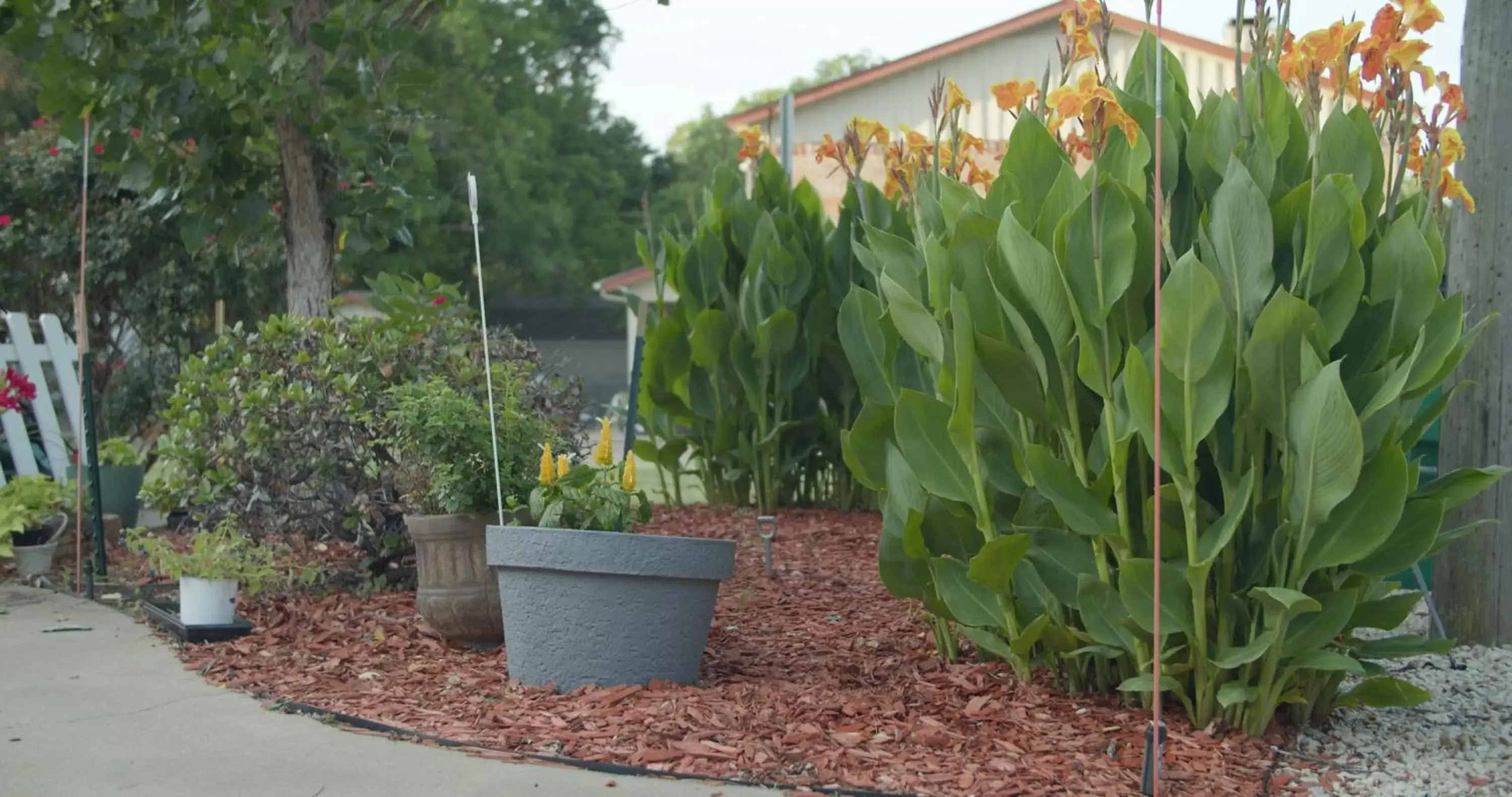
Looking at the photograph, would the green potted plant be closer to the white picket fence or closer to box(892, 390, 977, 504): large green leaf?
the white picket fence

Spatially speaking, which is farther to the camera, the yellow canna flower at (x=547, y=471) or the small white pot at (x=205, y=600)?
the small white pot at (x=205, y=600)

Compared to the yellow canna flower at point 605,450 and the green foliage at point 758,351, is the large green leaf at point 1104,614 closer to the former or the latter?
the yellow canna flower at point 605,450

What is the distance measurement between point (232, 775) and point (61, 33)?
471cm

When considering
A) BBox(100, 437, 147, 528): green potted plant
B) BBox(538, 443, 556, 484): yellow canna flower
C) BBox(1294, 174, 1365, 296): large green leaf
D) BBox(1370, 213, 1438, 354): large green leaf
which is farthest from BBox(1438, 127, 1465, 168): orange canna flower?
BBox(100, 437, 147, 528): green potted plant

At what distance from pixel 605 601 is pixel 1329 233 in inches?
94.8

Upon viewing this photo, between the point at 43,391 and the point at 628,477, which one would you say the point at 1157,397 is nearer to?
the point at 628,477

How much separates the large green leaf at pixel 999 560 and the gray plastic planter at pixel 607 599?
0.86 metres

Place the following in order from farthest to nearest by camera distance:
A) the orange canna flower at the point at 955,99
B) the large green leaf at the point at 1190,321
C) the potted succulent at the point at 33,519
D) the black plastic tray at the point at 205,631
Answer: the potted succulent at the point at 33,519 → the black plastic tray at the point at 205,631 → the orange canna flower at the point at 955,99 → the large green leaf at the point at 1190,321

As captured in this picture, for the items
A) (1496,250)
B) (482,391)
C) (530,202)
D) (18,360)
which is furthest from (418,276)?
(1496,250)

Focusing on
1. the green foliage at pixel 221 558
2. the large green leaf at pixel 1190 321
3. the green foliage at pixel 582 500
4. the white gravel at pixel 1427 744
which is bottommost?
the white gravel at pixel 1427 744

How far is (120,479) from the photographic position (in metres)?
9.11

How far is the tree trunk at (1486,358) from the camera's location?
5.46 metres

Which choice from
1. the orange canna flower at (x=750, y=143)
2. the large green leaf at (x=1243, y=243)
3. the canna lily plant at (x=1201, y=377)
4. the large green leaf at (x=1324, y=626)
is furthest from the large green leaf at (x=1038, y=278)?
the orange canna flower at (x=750, y=143)

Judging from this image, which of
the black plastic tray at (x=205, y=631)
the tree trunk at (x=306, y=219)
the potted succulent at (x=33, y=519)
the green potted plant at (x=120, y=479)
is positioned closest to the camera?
the black plastic tray at (x=205, y=631)
